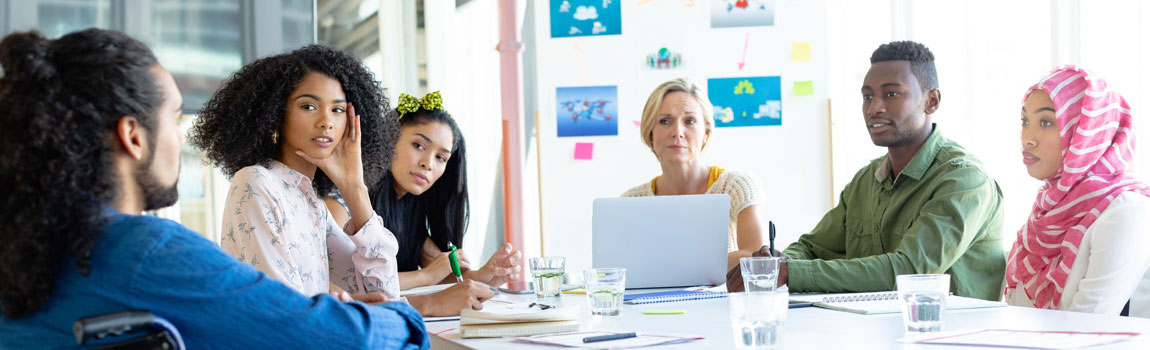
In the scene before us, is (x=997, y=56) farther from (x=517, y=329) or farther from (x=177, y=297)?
(x=177, y=297)

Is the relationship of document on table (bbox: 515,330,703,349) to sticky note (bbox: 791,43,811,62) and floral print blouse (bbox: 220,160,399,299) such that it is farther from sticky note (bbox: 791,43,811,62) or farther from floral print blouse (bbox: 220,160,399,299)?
sticky note (bbox: 791,43,811,62)

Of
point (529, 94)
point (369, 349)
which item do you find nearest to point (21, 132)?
point (369, 349)

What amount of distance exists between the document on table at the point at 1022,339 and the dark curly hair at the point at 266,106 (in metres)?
1.32

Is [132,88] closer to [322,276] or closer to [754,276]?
[322,276]

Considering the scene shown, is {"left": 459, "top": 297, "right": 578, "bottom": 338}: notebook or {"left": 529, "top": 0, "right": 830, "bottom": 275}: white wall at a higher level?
{"left": 529, "top": 0, "right": 830, "bottom": 275}: white wall

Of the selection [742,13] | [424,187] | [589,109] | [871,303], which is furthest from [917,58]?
[589,109]

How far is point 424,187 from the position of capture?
10.0 ft

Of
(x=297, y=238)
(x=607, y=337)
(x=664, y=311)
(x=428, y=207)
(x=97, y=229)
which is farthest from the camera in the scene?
(x=428, y=207)

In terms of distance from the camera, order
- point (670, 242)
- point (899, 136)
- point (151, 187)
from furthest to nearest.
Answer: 1. point (899, 136)
2. point (670, 242)
3. point (151, 187)

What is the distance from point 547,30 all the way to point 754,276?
253cm

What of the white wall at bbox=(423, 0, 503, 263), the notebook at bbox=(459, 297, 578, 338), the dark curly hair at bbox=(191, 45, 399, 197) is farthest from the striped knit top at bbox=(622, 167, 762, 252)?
the white wall at bbox=(423, 0, 503, 263)

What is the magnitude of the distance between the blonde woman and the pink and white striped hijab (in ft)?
2.90

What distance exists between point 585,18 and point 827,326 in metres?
2.81

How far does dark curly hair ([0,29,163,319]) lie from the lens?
101 cm
